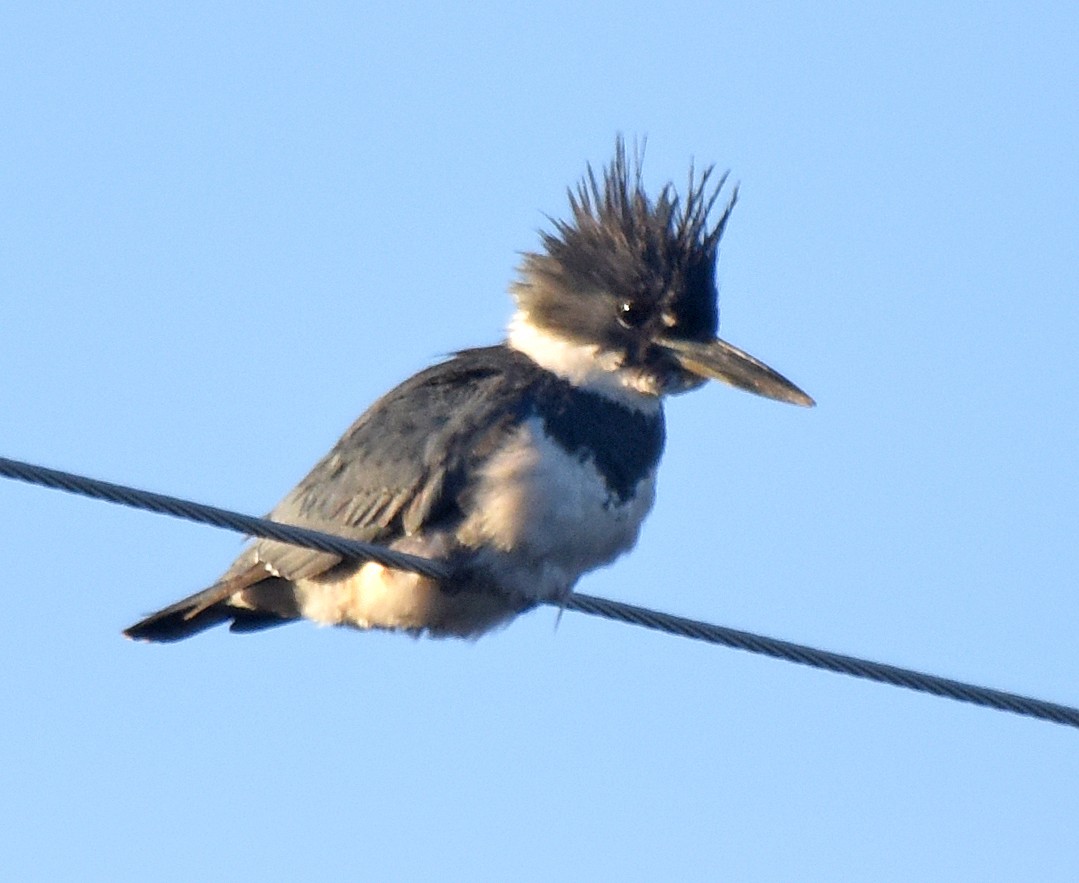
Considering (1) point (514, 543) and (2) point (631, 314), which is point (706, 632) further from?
(2) point (631, 314)

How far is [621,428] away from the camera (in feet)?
19.5

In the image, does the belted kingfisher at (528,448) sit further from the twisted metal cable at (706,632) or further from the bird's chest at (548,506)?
the twisted metal cable at (706,632)

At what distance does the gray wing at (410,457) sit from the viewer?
225 inches

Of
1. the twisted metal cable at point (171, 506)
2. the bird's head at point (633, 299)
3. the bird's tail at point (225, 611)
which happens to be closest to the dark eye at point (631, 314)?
the bird's head at point (633, 299)

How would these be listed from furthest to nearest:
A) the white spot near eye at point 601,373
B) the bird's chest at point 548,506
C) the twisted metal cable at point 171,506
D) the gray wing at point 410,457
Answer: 1. the white spot near eye at point 601,373
2. the gray wing at point 410,457
3. the bird's chest at point 548,506
4. the twisted metal cable at point 171,506

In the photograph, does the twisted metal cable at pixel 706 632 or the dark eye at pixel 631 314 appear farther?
the dark eye at pixel 631 314

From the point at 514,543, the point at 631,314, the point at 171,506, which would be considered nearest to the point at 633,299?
the point at 631,314

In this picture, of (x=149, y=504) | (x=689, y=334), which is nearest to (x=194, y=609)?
(x=689, y=334)

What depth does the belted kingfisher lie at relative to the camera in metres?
5.64

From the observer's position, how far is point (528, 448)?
5664 mm

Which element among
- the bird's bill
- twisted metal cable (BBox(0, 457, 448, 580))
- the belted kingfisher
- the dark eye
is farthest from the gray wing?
twisted metal cable (BBox(0, 457, 448, 580))

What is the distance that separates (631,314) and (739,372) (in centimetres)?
37

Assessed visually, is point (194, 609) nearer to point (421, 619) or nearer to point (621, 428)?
point (421, 619)

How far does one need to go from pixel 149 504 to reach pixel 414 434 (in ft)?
6.16
